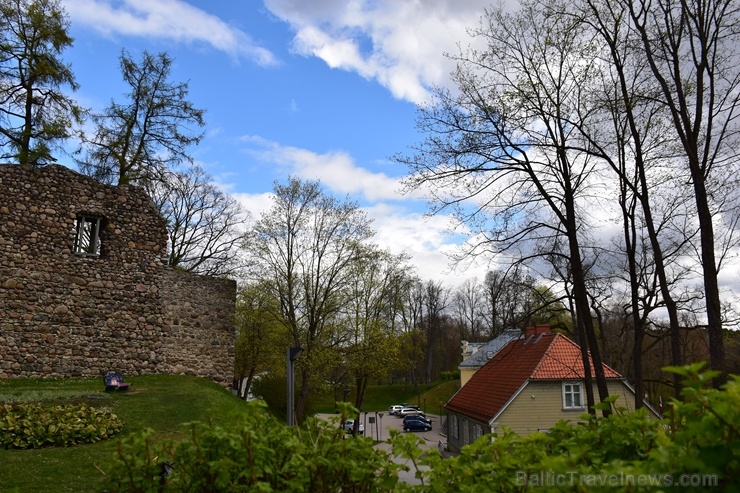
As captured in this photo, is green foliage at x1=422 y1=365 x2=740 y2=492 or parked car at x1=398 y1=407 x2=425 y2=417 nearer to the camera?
green foliage at x1=422 y1=365 x2=740 y2=492

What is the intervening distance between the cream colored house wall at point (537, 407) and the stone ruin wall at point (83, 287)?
12347 mm

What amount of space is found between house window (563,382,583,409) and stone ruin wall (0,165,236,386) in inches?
563

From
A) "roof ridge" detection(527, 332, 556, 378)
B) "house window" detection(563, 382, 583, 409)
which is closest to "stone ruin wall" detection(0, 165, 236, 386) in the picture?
"roof ridge" detection(527, 332, 556, 378)

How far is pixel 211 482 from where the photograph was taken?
2.68 metres

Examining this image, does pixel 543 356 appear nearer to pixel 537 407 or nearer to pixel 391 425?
pixel 537 407

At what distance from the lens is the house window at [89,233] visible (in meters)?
14.3

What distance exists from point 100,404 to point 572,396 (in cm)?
1794

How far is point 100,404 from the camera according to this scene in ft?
34.1

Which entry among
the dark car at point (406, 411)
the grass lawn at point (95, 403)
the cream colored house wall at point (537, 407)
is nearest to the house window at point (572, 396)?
the cream colored house wall at point (537, 407)

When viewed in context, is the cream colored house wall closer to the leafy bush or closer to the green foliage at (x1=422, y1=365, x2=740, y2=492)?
the leafy bush

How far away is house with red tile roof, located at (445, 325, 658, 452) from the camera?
21109 millimetres

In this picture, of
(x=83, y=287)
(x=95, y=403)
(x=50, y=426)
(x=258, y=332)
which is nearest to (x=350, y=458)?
(x=50, y=426)

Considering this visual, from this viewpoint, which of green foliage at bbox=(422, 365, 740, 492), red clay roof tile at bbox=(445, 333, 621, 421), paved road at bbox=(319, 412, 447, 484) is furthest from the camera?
paved road at bbox=(319, 412, 447, 484)

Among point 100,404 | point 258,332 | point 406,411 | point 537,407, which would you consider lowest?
point 406,411
